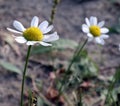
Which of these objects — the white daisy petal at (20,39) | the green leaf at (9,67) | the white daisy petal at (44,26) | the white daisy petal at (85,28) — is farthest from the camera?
the green leaf at (9,67)

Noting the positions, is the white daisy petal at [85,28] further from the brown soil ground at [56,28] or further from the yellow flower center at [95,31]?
the brown soil ground at [56,28]

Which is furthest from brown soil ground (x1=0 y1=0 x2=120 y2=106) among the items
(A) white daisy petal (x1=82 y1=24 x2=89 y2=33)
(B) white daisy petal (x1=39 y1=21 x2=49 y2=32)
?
(B) white daisy petal (x1=39 y1=21 x2=49 y2=32)

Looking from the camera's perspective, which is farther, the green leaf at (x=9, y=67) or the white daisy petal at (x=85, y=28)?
the green leaf at (x=9, y=67)

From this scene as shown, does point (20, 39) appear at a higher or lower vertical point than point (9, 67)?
higher

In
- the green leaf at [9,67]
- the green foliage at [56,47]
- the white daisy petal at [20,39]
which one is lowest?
the green leaf at [9,67]

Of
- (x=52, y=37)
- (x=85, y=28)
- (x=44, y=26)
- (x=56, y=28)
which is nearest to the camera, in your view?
(x=52, y=37)

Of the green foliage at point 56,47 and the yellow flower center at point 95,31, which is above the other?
the yellow flower center at point 95,31

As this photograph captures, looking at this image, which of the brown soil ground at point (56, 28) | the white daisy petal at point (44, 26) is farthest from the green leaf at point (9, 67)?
the white daisy petal at point (44, 26)

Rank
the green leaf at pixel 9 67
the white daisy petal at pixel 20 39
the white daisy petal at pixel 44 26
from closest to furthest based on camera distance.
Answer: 1. the white daisy petal at pixel 20 39
2. the white daisy petal at pixel 44 26
3. the green leaf at pixel 9 67

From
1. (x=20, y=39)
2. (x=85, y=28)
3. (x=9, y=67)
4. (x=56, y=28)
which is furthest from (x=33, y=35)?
(x=56, y=28)

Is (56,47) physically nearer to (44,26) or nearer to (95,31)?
(95,31)

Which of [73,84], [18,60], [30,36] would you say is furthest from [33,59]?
[30,36]
